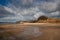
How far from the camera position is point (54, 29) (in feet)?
7.46

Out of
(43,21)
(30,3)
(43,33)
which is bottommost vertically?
(43,33)

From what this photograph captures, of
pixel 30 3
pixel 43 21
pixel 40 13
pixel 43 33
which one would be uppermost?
pixel 30 3

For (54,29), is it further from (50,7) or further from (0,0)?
(0,0)

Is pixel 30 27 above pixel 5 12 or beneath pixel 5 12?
beneath

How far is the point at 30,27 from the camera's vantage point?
232 centimetres

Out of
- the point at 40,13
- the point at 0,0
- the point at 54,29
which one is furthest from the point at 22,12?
the point at 54,29

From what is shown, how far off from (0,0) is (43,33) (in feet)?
3.35

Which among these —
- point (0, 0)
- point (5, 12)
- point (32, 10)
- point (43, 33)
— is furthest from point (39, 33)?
point (0, 0)

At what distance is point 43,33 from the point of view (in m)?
2.29

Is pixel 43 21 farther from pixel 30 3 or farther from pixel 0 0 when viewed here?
pixel 0 0

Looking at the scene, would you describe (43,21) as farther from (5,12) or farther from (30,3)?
(5,12)

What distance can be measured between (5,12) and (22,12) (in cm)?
33

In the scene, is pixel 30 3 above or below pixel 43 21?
above

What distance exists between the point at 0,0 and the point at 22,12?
1.58 ft
